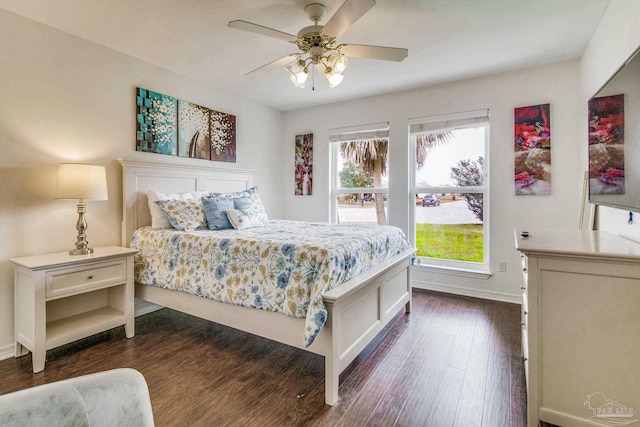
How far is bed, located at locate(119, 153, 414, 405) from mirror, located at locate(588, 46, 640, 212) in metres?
1.39

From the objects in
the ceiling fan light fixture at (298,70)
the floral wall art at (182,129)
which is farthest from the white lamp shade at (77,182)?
the ceiling fan light fixture at (298,70)

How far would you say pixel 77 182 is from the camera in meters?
2.29

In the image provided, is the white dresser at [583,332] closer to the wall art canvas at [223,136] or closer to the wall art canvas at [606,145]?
the wall art canvas at [606,145]

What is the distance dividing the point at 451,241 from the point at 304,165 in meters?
2.30

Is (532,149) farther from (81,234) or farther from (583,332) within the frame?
(81,234)

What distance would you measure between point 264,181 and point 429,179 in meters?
2.28

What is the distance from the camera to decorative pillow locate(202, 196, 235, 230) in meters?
2.86

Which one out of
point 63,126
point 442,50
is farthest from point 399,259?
point 63,126

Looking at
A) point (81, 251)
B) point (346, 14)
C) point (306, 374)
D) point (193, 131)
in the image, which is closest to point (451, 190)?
point (346, 14)

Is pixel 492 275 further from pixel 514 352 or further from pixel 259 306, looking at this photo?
pixel 259 306

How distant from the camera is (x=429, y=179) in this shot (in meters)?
3.85

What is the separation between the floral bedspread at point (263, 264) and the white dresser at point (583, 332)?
100cm

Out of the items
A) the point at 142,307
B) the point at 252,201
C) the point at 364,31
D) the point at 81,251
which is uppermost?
the point at 364,31

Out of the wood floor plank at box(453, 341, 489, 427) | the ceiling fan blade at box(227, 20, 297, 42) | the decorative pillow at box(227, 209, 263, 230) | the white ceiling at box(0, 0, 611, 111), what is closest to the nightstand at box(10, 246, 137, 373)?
the decorative pillow at box(227, 209, 263, 230)
